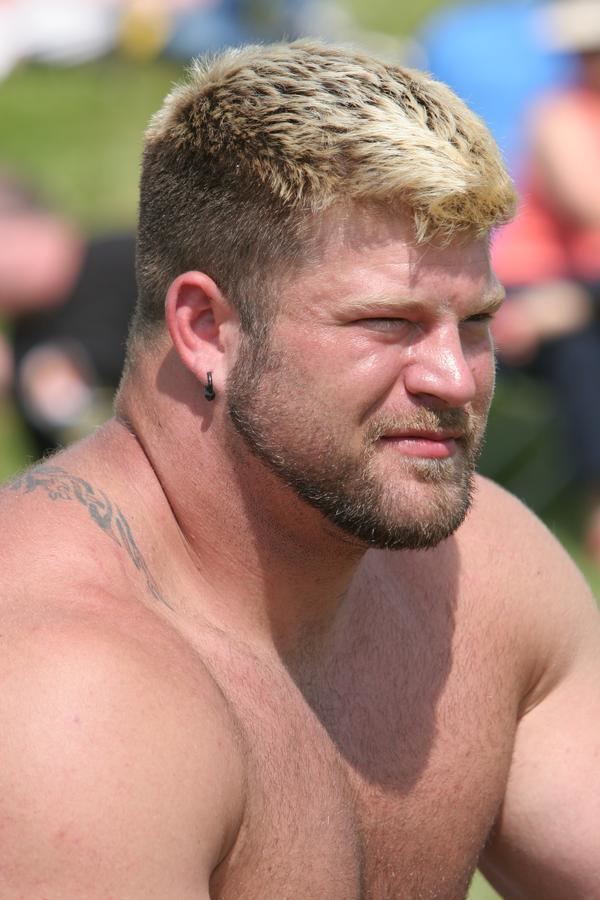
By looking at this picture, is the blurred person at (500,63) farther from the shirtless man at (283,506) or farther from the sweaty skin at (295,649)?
the shirtless man at (283,506)

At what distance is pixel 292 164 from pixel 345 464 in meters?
0.49

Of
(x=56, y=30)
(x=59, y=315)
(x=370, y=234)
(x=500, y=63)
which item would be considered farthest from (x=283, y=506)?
(x=56, y=30)

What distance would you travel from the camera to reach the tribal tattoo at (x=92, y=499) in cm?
246

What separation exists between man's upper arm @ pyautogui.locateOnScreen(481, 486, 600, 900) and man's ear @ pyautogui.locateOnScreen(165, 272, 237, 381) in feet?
2.67

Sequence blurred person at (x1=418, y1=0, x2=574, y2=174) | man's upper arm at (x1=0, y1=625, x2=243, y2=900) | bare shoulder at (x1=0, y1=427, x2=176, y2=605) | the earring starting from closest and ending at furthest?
man's upper arm at (x1=0, y1=625, x2=243, y2=900), bare shoulder at (x1=0, y1=427, x2=176, y2=605), the earring, blurred person at (x1=418, y1=0, x2=574, y2=174)

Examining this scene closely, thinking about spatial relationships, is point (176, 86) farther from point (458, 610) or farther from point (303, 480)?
point (458, 610)

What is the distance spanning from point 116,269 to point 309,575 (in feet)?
15.2

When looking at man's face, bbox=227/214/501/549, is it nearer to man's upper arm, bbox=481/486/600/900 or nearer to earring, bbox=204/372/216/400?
earring, bbox=204/372/216/400

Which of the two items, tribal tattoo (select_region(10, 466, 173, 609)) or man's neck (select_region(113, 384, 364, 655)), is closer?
tribal tattoo (select_region(10, 466, 173, 609))

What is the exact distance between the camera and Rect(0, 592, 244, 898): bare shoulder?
2.04 m

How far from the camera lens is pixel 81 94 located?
40.6 ft

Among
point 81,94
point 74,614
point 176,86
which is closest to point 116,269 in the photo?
point 176,86

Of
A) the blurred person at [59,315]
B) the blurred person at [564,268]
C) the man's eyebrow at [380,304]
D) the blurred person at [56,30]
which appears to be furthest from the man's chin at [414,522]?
the blurred person at [56,30]

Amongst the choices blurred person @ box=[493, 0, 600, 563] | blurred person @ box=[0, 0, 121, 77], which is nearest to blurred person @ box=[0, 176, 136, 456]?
blurred person @ box=[493, 0, 600, 563]
